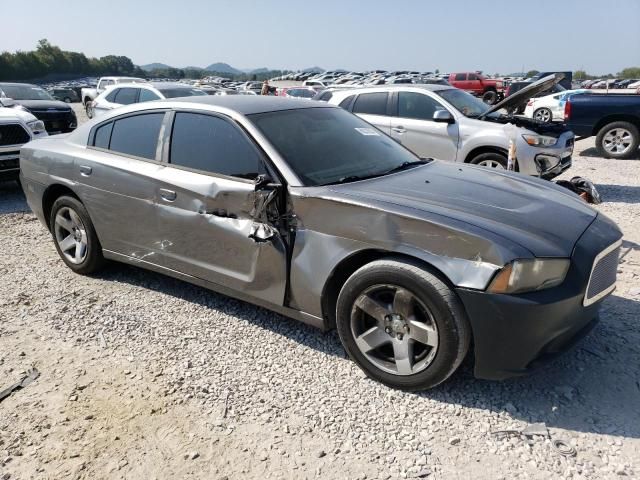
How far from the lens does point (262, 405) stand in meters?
2.83

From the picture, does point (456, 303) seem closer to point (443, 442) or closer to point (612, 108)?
point (443, 442)

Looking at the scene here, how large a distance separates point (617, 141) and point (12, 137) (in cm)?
1132

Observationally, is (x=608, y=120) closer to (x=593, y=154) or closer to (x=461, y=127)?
(x=593, y=154)

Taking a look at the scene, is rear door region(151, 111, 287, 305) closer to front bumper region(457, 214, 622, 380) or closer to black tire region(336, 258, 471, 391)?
black tire region(336, 258, 471, 391)

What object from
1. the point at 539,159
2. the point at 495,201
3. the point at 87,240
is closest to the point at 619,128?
the point at 539,159

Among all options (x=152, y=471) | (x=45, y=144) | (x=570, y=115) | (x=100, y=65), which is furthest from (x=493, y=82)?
(x=100, y=65)

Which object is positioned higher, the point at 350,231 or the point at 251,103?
the point at 251,103

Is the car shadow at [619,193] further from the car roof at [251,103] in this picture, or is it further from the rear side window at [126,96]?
the rear side window at [126,96]

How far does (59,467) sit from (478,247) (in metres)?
2.28

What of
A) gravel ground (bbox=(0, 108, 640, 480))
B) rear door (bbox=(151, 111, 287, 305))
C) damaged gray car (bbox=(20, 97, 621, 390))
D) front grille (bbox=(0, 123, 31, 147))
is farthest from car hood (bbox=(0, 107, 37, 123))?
rear door (bbox=(151, 111, 287, 305))

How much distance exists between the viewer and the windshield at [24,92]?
13.9 m

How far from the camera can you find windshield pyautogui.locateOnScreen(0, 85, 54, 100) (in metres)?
13.9

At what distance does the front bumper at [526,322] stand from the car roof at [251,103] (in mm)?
2001

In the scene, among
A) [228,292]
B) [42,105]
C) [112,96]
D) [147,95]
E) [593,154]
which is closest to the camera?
[228,292]
